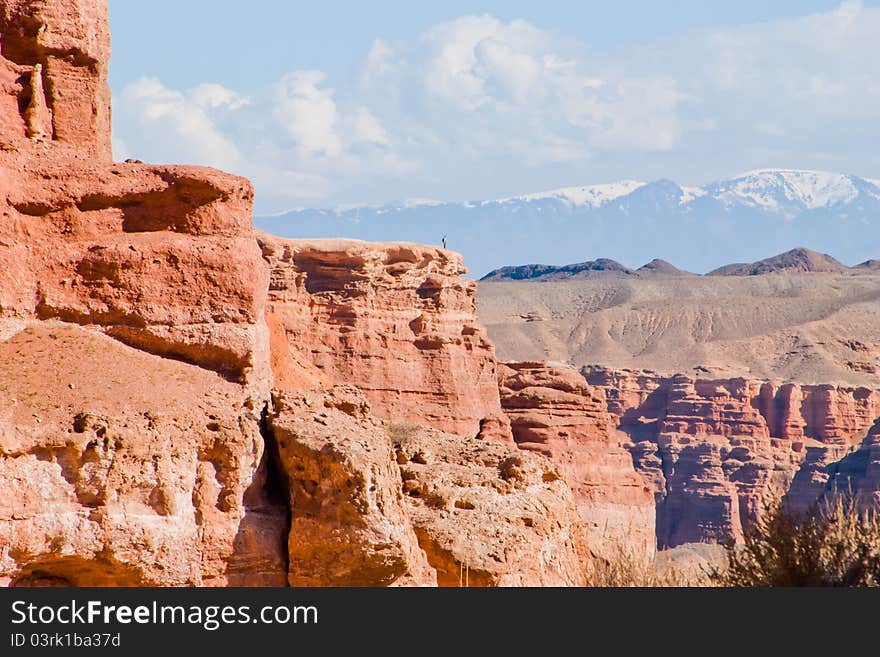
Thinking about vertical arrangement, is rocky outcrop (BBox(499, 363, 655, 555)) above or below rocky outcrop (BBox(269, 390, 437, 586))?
above

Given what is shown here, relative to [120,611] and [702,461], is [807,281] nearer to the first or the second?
[702,461]

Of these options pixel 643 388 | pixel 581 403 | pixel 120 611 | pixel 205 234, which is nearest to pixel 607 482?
pixel 581 403

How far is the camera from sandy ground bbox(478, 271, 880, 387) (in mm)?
136113

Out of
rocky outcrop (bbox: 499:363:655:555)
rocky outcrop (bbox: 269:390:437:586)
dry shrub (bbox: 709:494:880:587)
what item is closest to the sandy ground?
rocky outcrop (bbox: 499:363:655:555)

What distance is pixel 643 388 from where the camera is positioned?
396 ft

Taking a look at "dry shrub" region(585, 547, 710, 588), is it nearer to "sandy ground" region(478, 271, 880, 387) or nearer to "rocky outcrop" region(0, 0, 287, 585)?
"rocky outcrop" region(0, 0, 287, 585)

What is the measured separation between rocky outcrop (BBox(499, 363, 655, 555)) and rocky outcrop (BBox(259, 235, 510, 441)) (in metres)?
2.28

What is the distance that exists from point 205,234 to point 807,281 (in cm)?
18458

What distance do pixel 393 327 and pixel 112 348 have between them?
37683 mm

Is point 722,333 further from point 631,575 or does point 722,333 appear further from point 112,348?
point 112,348

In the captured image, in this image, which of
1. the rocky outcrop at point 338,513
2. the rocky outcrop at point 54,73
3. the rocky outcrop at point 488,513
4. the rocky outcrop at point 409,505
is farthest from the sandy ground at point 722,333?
the rocky outcrop at point 338,513

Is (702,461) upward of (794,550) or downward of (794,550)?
upward

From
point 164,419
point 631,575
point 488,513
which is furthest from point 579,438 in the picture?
point 164,419

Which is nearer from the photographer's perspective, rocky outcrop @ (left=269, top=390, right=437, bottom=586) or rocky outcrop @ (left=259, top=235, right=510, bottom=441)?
rocky outcrop @ (left=269, top=390, right=437, bottom=586)
